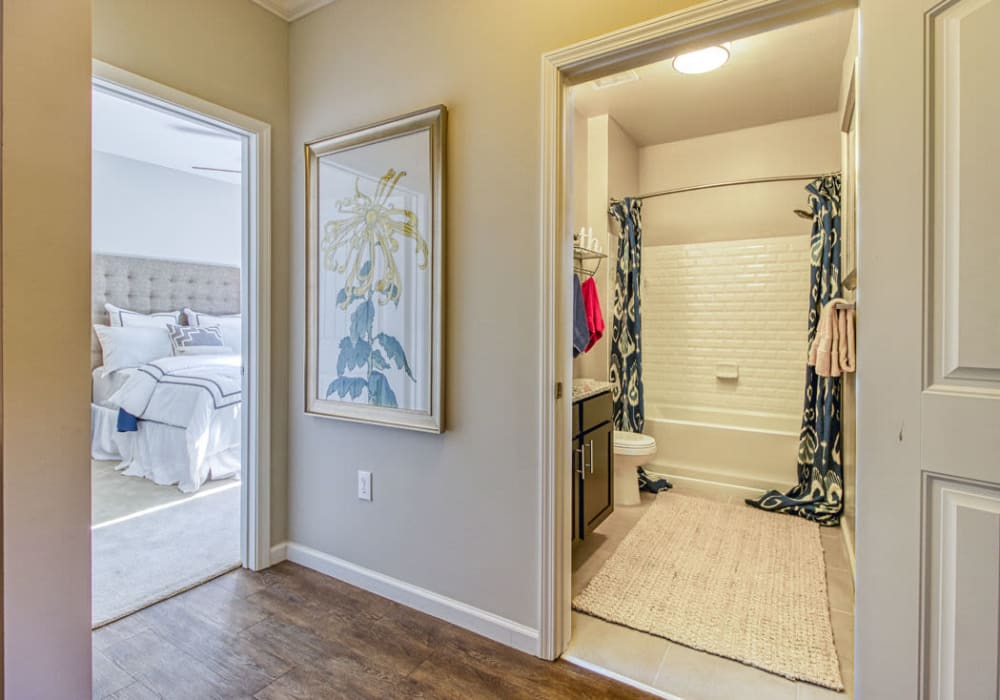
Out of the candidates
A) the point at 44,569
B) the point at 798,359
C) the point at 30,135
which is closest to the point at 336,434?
the point at 44,569

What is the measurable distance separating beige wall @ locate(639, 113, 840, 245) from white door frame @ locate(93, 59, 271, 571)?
3.02 m

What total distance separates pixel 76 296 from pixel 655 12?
1688 millimetres

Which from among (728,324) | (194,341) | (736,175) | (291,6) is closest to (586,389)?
(728,324)

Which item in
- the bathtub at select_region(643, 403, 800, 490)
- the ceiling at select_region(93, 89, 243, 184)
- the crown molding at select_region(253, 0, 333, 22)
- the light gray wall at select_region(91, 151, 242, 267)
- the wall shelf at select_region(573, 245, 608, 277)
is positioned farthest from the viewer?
the light gray wall at select_region(91, 151, 242, 267)

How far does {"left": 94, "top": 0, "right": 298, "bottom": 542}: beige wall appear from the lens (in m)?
1.83

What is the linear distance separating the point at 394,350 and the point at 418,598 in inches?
39.8

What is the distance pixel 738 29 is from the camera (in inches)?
54.8

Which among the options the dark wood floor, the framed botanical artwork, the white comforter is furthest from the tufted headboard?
the dark wood floor

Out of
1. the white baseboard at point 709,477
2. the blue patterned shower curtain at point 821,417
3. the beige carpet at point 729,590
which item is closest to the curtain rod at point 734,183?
the blue patterned shower curtain at point 821,417

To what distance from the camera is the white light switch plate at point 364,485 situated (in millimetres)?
2143

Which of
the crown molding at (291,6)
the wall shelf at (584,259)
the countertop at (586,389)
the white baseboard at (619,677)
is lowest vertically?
the white baseboard at (619,677)

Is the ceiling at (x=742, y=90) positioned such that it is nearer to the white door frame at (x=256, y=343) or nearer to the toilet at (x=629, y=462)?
the white door frame at (x=256, y=343)

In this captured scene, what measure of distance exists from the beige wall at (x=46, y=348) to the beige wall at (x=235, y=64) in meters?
0.99

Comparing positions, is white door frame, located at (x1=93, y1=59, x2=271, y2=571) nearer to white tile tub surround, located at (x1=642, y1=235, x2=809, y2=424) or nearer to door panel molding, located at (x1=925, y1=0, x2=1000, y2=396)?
door panel molding, located at (x1=925, y1=0, x2=1000, y2=396)
